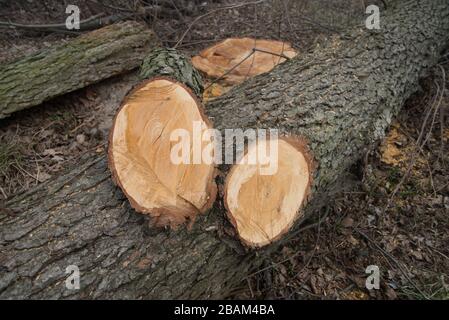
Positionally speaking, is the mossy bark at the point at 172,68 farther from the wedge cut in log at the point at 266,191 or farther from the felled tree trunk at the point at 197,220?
the wedge cut in log at the point at 266,191

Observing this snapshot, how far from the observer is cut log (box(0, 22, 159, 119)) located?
272 cm

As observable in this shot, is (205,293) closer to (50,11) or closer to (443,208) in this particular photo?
(443,208)

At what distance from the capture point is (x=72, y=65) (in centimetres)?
295

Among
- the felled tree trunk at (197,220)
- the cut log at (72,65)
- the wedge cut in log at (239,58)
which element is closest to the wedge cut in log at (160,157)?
the felled tree trunk at (197,220)

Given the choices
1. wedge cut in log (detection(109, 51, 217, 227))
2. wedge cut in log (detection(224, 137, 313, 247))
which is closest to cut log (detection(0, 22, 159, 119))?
wedge cut in log (detection(109, 51, 217, 227))

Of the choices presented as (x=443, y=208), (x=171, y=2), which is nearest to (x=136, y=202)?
(x=443, y=208)

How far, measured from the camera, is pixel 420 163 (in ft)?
8.91

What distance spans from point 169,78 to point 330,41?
4.65ft

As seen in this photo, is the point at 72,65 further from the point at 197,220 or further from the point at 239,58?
the point at 197,220

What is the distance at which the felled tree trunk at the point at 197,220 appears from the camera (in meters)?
1.47

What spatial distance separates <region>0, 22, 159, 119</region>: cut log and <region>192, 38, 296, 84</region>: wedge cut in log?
603 millimetres

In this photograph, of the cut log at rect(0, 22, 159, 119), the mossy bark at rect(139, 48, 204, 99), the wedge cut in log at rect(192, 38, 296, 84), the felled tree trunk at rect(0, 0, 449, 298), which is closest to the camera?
the felled tree trunk at rect(0, 0, 449, 298)

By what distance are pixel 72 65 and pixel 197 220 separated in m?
2.06

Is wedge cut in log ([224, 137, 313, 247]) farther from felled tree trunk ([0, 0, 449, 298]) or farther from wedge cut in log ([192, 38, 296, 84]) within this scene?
wedge cut in log ([192, 38, 296, 84])
